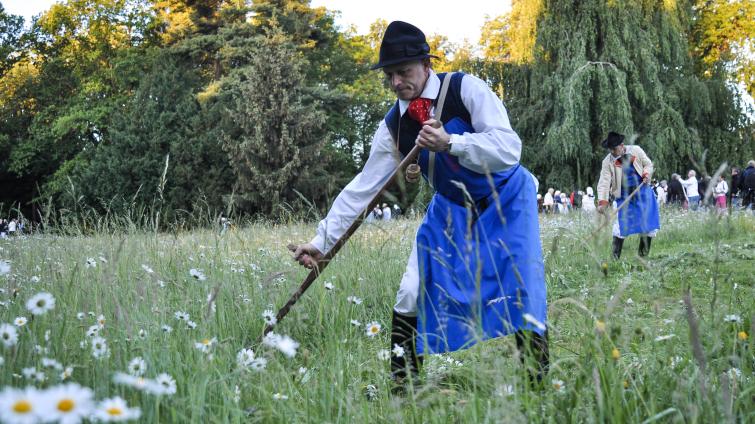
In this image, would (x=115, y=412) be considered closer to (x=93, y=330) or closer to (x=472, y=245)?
(x=93, y=330)

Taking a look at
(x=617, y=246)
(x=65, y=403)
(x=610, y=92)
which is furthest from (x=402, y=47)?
(x=610, y=92)

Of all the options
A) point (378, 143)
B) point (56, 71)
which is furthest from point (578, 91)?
point (56, 71)

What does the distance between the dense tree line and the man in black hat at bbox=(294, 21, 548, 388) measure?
603 inches

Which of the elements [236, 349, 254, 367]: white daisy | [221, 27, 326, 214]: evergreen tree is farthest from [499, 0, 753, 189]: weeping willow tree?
[236, 349, 254, 367]: white daisy

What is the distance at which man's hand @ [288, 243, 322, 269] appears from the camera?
3492 millimetres

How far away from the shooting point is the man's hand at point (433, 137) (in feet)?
10.0

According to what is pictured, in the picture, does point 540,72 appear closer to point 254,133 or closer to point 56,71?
point 254,133

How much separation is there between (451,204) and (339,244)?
58 cm

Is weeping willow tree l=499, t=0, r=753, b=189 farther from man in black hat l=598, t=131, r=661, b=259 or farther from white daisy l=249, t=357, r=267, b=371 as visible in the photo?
white daisy l=249, t=357, r=267, b=371

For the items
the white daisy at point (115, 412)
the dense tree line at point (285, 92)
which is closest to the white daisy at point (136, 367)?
the white daisy at point (115, 412)

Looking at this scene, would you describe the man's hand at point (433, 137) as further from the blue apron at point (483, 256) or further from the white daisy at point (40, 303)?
the white daisy at point (40, 303)

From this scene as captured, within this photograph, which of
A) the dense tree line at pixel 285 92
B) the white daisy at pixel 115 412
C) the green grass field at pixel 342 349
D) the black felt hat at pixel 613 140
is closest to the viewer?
the white daisy at pixel 115 412

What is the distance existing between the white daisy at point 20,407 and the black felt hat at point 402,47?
2.68 m

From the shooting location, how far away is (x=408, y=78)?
138 inches
